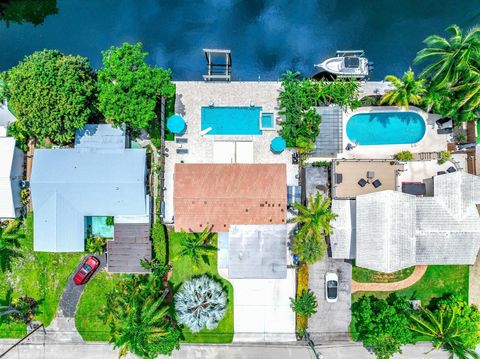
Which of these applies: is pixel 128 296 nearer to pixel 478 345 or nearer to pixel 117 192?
pixel 117 192

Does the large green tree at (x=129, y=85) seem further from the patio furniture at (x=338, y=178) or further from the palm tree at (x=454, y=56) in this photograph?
the palm tree at (x=454, y=56)

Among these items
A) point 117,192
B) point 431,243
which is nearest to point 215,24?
point 117,192

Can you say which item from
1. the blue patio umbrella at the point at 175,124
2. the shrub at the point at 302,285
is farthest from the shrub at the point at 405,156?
the blue patio umbrella at the point at 175,124

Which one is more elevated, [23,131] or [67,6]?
[67,6]

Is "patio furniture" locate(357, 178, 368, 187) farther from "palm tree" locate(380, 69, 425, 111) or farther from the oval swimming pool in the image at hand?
"palm tree" locate(380, 69, 425, 111)

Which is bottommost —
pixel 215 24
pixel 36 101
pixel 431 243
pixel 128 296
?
pixel 128 296

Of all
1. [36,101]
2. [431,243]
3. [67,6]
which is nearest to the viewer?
[36,101]
